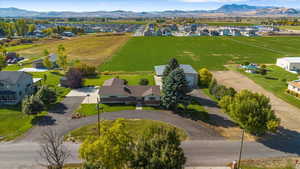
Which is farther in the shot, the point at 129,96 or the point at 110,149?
the point at 129,96

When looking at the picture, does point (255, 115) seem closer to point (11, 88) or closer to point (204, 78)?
point (204, 78)

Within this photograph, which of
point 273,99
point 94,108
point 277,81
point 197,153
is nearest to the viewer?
point 197,153

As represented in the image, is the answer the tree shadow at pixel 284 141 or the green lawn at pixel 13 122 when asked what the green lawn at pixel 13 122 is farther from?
the tree shadow at pixel 284 141

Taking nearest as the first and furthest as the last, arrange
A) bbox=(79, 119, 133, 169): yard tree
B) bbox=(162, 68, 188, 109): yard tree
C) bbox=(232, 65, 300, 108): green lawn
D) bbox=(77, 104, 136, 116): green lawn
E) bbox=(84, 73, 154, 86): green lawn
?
bbox=(79, 119, 133, 169): yard tree
bbox=(162, 68, 188, 109): yard tree
bbox=(77, 104, 136, 116): green lawn
bbox=(232, 65, 300, 108): green lawn
bbox=(84, 73, 154, 86): green lawn

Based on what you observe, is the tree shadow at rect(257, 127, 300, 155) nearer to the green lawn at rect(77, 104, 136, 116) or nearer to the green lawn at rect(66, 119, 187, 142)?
the green lawn at rect(66, 119, 187, 142)

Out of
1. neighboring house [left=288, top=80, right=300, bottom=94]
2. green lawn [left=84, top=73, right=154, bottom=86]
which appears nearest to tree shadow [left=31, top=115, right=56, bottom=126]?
green lawn [left=84, top=73, right=154, bottom=86]

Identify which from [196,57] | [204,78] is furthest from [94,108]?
[196,57]
